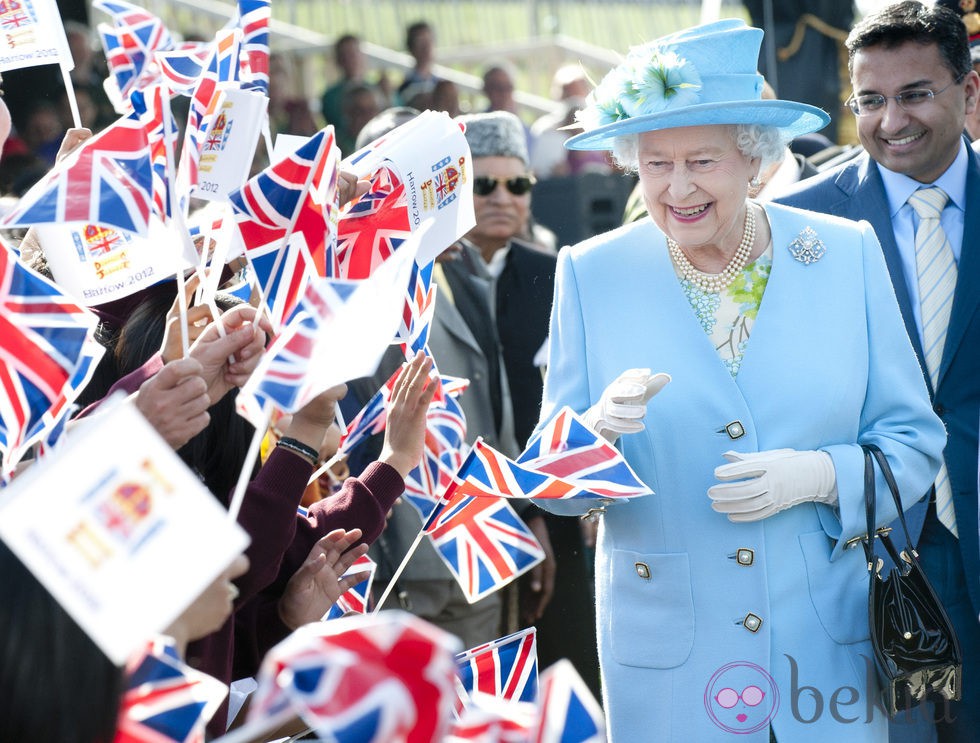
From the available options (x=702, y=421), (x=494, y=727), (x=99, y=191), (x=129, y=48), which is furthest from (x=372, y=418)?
(x=494, y=727)

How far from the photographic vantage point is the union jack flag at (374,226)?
2674 mm

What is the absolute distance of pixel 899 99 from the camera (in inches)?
139

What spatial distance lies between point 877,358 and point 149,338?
57.7 inches

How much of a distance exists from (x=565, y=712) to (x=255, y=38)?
1746mm

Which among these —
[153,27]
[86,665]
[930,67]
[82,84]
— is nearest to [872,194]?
[930,67]

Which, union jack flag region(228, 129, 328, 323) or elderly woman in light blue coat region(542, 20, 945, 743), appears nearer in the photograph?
union jack flag region(228, 129, 328, 323)

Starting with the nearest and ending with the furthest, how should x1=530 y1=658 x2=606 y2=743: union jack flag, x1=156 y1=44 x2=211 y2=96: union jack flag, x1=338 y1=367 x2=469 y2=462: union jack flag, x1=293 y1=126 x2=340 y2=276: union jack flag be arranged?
x1=530 y1=658 x2=606 y2=743: union jack flag < x1=293 y1=126 x2=340 y2=276: union jack flag < x1=156 y1=44 x2=211 y2=96: union jack flag < x1=338 y1=367 x2=469 y2=462: union jack flag

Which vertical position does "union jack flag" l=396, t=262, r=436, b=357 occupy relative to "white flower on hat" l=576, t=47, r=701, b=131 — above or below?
below

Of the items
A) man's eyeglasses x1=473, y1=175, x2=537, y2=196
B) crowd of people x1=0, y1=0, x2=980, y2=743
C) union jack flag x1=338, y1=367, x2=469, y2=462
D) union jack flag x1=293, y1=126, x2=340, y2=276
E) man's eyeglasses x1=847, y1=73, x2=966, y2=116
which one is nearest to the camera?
union jack flag x1=293, y1=126, x2=340, y2=276

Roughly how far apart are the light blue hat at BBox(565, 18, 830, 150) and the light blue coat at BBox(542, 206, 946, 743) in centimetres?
32

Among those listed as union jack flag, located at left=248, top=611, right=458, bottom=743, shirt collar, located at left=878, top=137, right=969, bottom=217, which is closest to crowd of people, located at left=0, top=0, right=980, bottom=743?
shirt collar, located at left=878, top=137, right=969, bottom=217

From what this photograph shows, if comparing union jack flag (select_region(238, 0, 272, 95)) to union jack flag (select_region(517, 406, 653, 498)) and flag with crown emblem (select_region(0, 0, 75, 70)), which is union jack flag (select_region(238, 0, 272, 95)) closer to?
flag with crown emblem (select_region(0, 0, 75, 70))

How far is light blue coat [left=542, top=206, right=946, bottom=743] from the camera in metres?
2.68

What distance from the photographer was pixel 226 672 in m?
2.32
